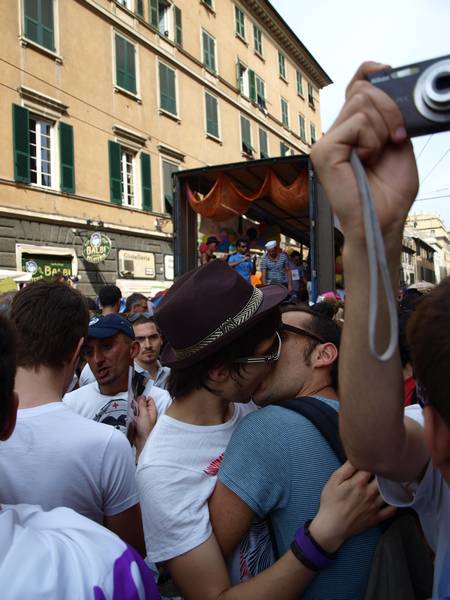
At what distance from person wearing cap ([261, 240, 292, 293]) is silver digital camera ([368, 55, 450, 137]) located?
877 cm

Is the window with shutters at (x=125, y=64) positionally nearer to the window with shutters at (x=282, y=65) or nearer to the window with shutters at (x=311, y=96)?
the window with shutters at (x=282, y=65)

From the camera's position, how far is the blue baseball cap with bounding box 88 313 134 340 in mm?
2906

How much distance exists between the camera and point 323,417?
1354 millimetres

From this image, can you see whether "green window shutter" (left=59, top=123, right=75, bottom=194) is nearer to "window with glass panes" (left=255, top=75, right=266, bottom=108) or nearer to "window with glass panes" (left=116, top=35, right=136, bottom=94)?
"window with glass panes" (left=116, top=35, right=136, bottom=94)

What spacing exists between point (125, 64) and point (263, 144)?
9859 mm

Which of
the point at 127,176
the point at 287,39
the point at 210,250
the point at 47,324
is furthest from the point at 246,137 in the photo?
the point at 47,324

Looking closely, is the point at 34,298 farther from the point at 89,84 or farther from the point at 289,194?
the point at 89,84

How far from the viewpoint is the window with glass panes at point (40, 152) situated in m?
13.8

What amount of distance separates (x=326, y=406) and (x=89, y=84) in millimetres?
15967

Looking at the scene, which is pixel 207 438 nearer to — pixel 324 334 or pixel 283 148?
pixel 324 334

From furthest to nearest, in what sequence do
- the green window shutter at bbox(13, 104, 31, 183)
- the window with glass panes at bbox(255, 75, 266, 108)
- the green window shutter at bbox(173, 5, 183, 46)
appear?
the window with glass panes at bbox(255, 75, 266, 108), the green window shutter at bbox(173, 5, 183, 46), the green window shutter at bbox(13, 104, 31, 183)

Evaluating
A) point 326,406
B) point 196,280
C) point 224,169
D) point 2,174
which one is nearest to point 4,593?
point 326,406

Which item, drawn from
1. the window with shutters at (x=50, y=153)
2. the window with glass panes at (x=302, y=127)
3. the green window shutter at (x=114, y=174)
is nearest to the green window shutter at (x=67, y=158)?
the window with shutters at (x=50, y=153)

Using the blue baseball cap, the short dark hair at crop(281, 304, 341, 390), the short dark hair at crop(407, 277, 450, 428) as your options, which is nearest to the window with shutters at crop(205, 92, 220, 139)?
the blue baseball cap
